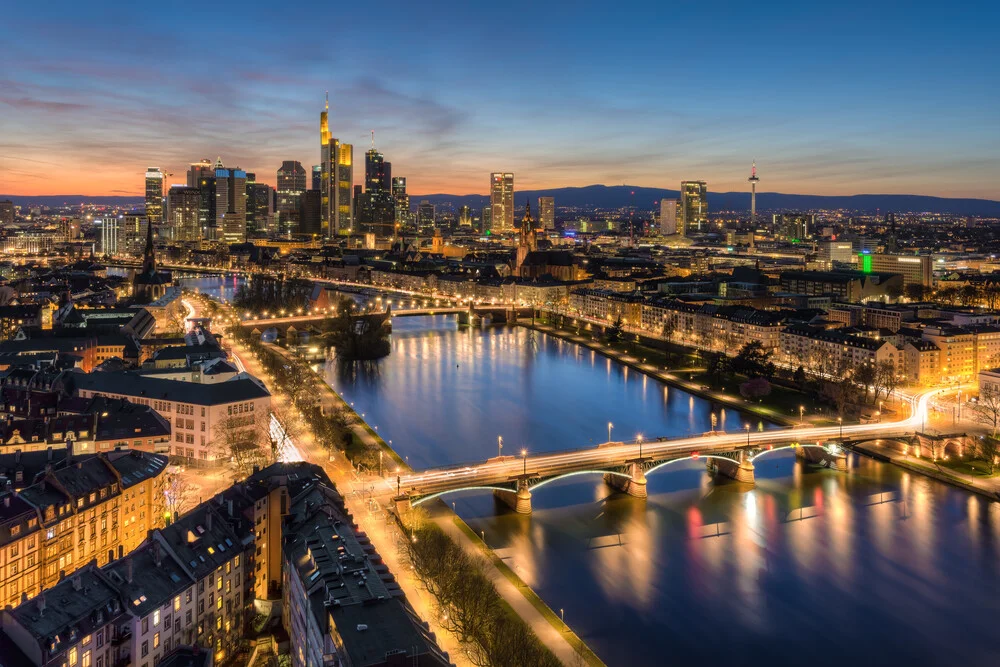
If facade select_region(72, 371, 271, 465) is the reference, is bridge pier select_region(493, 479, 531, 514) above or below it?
below

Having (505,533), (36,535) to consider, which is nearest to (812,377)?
(505,533)

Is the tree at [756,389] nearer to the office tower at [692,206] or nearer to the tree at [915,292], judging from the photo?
the tree at [915,292]

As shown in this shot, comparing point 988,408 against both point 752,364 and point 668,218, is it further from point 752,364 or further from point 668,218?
point 668,218

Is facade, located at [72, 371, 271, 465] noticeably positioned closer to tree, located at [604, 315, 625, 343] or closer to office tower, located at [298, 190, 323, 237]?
tree, located at [604, 315, 625, 343]

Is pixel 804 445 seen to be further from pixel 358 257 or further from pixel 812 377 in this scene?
pixel 358 257

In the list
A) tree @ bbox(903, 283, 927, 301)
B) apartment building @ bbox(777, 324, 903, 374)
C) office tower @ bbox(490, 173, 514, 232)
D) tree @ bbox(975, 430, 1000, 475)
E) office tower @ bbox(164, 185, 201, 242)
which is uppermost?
office tower @ bbox(490, 173, 514, 232)

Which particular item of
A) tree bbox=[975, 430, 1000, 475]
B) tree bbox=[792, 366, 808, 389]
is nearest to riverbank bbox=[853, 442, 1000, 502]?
tree bbox=[975, 430, 1000, 475]

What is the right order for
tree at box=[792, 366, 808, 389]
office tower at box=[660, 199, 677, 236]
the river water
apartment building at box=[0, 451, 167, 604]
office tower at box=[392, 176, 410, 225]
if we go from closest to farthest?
apartment building at box=[0, 451, 167, 604]
the river water
tree at box=[792, 366, 808, 389]
office tower at box=[392, 176, 410, 225]
office tower at box=[660, 199, 677, 236]

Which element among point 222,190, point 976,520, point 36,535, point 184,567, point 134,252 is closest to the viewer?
point 184,567
